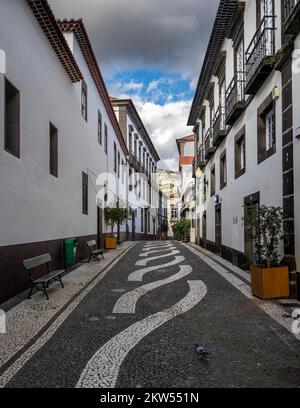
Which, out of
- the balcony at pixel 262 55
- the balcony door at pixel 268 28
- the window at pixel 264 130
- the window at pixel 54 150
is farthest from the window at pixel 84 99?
the balcony door at pixel 268 28

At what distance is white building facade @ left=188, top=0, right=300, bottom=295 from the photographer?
7.37 m

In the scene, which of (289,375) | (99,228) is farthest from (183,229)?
(289,375)

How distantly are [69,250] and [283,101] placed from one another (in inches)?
270

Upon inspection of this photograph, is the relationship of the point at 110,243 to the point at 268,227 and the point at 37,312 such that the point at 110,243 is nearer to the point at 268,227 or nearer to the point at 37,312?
the point at 268,227

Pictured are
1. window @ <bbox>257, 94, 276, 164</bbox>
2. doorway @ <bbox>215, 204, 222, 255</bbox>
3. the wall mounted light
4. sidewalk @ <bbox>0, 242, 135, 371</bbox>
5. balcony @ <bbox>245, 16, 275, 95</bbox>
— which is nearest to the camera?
sidewalk @ <bbox>0, 242, 135, 371</bbox>

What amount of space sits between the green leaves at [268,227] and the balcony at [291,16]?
10.8 ft

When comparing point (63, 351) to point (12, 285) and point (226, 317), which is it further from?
point (12, 285)

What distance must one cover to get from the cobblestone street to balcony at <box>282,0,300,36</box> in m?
4.94

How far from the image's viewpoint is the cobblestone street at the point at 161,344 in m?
3.75

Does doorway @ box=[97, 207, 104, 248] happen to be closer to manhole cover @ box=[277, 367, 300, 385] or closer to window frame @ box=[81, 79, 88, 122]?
window frame @ box=[81, 79, 88, 122]

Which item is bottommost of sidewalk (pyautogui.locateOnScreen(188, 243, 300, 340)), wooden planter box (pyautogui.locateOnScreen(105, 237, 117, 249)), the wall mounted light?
sidewalk (pyautogui.locateOnScreen(188, 243, 300, 340))
